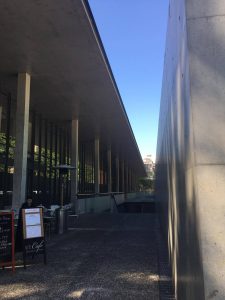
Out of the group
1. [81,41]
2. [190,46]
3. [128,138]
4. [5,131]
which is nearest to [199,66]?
[190,46]

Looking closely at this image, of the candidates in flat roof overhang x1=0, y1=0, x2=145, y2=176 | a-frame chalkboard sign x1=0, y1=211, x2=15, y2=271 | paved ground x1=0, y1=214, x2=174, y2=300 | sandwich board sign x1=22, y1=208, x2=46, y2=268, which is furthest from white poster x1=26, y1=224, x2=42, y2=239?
flat roof overhang x1=0, y1=0, x2=145, y2=176

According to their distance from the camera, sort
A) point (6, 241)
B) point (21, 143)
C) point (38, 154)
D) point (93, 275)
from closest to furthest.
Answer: point (93, 275), point (6, 241), point (21, 143), point (38, 154)

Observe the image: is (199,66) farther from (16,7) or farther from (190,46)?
(16,7)

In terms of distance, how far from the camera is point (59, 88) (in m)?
18.2

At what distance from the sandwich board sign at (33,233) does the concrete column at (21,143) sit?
7152 millimetres

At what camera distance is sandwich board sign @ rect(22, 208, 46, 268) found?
8.02 metres

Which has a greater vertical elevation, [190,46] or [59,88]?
[59,88]

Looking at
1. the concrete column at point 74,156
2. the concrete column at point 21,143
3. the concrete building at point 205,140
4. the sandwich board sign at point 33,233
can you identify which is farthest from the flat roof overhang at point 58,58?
the concrete building at point 205,140

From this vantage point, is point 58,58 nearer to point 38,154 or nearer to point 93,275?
point 93,275

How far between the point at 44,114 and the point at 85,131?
6909mm

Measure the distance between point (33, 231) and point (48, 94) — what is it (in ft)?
39.9

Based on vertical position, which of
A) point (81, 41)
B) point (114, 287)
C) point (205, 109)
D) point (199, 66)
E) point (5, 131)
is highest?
point (81, 41)

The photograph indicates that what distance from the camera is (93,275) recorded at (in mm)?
7113

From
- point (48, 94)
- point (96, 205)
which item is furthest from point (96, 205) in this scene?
point (48, 94)
